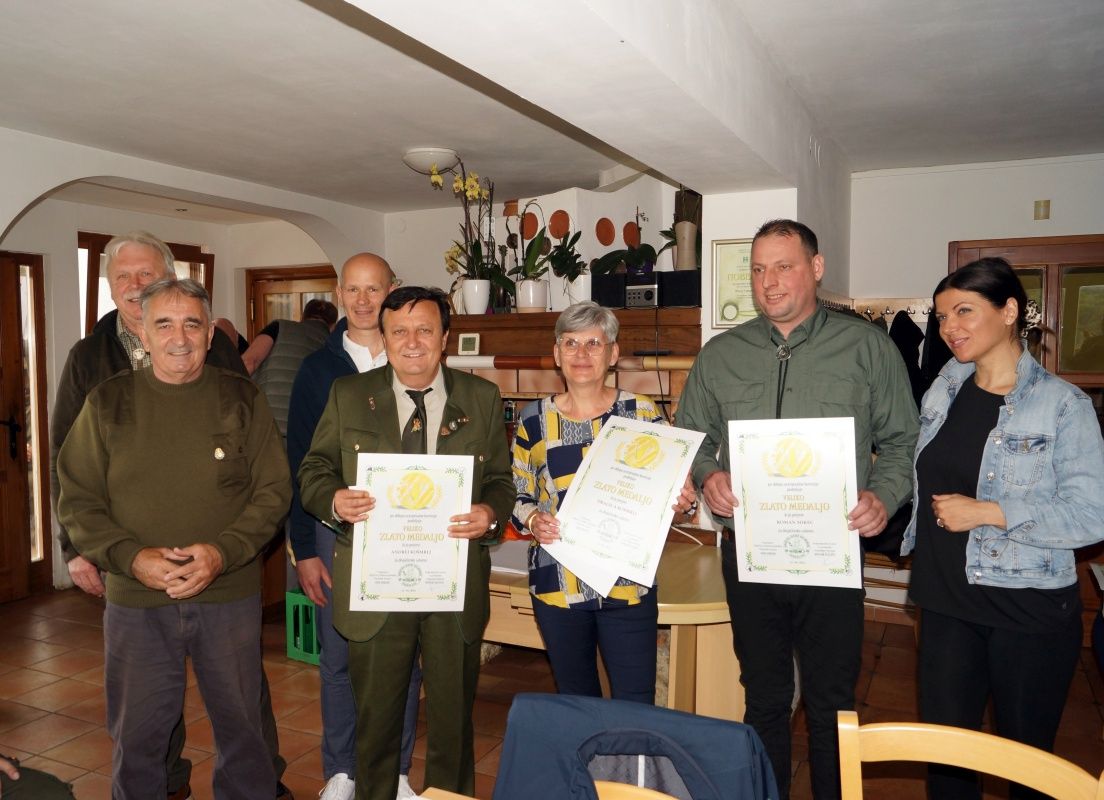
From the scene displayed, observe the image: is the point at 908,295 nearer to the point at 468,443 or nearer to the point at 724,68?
the point at 724,68

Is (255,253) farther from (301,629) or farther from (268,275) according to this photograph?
(301,629)

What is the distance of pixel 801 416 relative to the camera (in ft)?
6.36

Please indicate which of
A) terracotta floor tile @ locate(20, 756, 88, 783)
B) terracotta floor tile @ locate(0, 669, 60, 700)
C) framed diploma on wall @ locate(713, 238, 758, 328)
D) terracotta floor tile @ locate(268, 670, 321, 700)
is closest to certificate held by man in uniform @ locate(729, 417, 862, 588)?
framed diploma on wall @ locate(713, 238, 758, 328)

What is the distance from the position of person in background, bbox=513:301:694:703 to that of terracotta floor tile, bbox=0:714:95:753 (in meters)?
2.19

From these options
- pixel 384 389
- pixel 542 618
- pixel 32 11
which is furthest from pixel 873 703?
pixel 32 11

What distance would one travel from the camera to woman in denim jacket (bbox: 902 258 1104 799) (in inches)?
67.2

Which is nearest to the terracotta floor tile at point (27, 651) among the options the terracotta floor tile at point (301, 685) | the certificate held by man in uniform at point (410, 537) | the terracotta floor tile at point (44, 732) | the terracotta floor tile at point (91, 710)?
the terracotta floor tile at point (91, 710)

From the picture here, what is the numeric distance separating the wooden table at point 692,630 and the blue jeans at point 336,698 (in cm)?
43

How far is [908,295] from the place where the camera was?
4.70 meters

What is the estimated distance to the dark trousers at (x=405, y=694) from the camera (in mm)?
1997

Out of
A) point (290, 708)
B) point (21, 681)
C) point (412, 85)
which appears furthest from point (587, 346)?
point (21, 681)

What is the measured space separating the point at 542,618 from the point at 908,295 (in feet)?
11.6

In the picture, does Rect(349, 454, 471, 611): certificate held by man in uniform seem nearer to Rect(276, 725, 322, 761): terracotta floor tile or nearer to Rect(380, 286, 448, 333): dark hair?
Rect(380, 286, 448, 333): dark hair

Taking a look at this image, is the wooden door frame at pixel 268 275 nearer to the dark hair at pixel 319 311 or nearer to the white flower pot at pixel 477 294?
the dark hair at pixel 319 311
